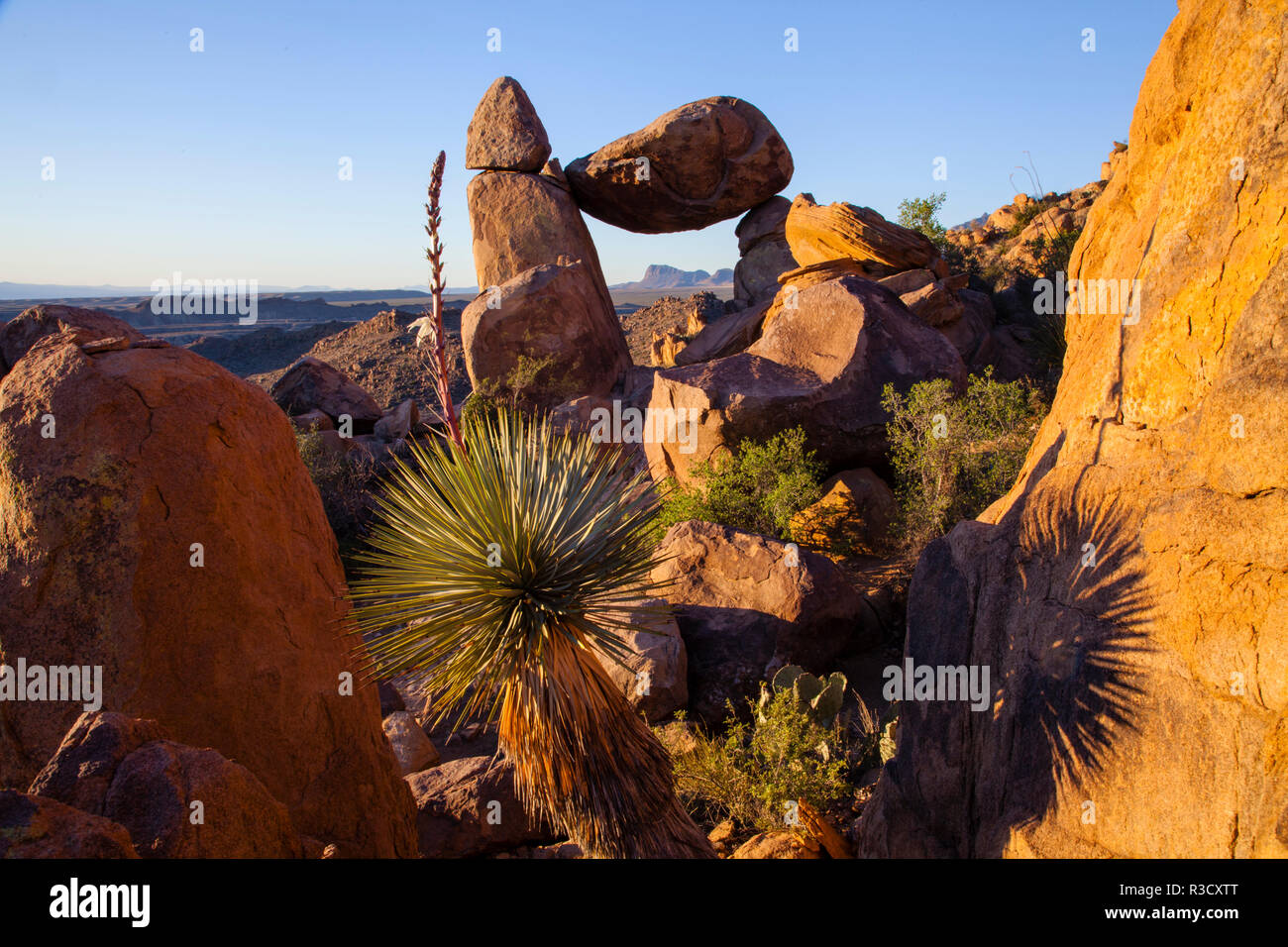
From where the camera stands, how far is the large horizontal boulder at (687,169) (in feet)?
58.7

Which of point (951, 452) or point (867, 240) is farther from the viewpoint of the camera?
Result: point (867, 240)

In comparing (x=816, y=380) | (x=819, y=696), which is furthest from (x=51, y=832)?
(x=816, y=380)

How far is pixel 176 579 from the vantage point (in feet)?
11.1

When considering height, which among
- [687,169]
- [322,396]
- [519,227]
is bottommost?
[322,396]

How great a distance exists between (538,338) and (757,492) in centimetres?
778

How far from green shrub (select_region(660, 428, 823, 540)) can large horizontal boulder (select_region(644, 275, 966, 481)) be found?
469mm

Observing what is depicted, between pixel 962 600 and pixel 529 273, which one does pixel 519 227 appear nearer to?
pixel 529 273

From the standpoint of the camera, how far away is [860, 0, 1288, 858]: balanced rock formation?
115 inches

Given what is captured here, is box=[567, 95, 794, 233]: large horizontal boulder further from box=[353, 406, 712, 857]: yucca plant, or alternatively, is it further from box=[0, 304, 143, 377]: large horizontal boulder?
box=[353, 406, 712, 857]: yucca plant

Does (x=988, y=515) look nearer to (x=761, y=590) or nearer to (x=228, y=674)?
(x=761, y=590)

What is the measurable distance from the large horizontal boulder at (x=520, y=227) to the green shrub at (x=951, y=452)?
9572 millimetres

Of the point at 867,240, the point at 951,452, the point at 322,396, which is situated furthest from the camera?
the point at 322,396

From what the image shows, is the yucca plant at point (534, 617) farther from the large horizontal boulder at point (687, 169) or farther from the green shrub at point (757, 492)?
the large horizontal boulder at point (687, 169)

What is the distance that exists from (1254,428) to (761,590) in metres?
4.88
